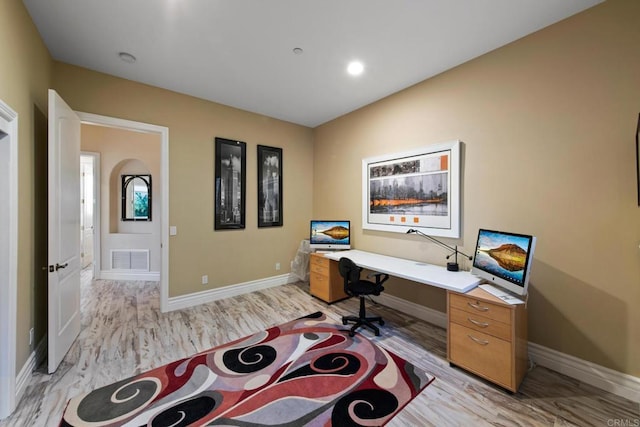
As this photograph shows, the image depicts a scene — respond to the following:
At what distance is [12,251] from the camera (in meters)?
1.68

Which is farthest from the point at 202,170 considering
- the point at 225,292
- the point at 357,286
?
the point at 357,286

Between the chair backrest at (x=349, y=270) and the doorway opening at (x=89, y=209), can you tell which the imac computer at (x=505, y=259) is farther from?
the doorway opening at (x=89, y=209)

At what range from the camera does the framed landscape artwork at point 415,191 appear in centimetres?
279

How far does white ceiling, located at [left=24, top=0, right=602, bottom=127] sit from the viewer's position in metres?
1.94

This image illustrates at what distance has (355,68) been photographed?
9.18 ft

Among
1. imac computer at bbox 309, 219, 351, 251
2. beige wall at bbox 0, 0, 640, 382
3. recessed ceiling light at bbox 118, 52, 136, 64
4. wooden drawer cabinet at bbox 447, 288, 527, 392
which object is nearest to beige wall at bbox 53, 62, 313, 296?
beige wall at bbox 0, 0, 640, 382

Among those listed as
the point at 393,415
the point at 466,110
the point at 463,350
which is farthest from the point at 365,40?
the point at 393,415

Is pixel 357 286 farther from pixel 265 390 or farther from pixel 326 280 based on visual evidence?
pixel 265 390

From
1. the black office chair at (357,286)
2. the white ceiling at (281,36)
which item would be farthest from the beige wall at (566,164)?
the black office chair at (357,286)

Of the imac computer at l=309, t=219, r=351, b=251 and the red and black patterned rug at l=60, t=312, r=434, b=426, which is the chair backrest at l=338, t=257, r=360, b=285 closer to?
the red and black patterned rug at l=60, t=312, r=434, b=426

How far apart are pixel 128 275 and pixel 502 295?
584cm

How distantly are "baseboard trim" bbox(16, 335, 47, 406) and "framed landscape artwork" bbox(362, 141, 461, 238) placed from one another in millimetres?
3629

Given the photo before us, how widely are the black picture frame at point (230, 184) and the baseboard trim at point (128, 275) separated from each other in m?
2.16

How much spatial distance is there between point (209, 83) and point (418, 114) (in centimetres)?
264
